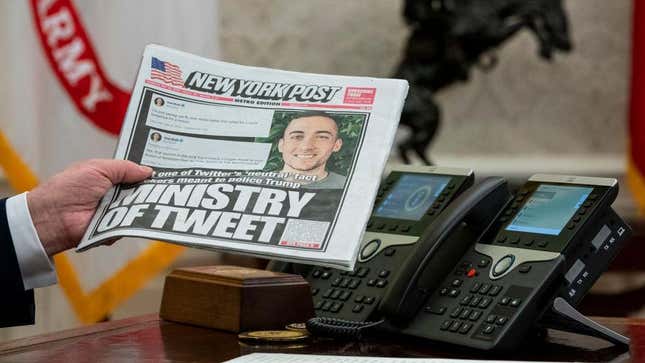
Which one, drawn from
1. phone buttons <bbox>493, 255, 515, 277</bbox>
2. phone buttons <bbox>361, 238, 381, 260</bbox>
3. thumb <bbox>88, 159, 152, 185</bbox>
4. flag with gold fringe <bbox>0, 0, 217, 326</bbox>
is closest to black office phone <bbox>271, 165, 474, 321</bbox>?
phone buttons <bbox>361, 238, 381, 260</bbox>

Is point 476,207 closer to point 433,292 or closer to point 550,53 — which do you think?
point 433,292

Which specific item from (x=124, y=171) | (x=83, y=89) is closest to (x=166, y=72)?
(x=124, y=171)

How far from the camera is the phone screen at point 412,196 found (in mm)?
1340

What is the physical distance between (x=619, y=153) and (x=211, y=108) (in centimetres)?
279

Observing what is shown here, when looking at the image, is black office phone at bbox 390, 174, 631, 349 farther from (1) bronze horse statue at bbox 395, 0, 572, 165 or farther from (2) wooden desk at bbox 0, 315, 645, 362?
(1) bronze horse statue at bbox 395, 0, 572, 165

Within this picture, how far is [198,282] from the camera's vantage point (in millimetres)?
1334

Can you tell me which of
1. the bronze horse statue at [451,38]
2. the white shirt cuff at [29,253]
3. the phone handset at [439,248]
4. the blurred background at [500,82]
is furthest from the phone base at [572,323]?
the blurred background at [500,82]

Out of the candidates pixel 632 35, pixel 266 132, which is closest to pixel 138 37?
pixel 632 35

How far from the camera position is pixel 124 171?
1.26 metres

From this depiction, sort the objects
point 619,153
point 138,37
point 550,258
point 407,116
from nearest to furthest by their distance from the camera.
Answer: point 550,258 < point 138,37 < point 407,116 < point 619,153

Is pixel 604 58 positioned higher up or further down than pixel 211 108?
further down

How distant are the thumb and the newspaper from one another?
1cm

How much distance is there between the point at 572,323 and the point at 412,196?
0.92ft

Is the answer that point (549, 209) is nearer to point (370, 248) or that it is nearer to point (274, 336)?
point (370, 248)
